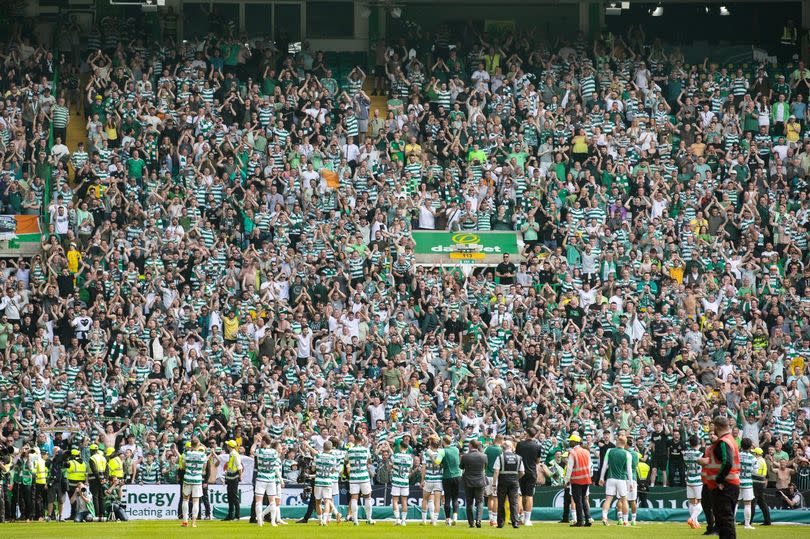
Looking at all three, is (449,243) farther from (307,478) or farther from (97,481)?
(97,481)

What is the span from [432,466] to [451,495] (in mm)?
676

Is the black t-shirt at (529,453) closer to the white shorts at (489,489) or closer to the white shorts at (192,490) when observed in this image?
the white shorts at (489,489)

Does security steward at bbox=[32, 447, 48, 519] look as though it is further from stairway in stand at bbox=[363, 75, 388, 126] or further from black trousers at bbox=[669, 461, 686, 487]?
stairway in stand at bbox=[363, 75, 388, 126]

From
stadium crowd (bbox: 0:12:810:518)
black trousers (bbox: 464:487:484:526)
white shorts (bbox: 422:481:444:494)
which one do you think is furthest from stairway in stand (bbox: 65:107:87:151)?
black trousers (bbox: 464:487:484:526)

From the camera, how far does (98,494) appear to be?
31.2m

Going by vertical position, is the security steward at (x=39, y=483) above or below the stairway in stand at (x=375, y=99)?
below

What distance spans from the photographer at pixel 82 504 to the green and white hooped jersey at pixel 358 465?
559cm

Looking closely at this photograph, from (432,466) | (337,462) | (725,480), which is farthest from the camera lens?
(432,466)

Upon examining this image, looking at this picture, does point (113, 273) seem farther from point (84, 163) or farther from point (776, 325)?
point (776, 325)

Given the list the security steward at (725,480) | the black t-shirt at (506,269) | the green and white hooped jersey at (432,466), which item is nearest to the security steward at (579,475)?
the green and white hooped jersey at (432,466)

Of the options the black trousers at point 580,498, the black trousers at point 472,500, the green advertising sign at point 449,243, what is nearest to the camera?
the black trousers at point 472,500

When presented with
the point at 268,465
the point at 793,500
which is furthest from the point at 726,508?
the point at 793,500

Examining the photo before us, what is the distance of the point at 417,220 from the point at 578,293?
16.4ft

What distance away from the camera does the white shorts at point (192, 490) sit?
2959 cm
